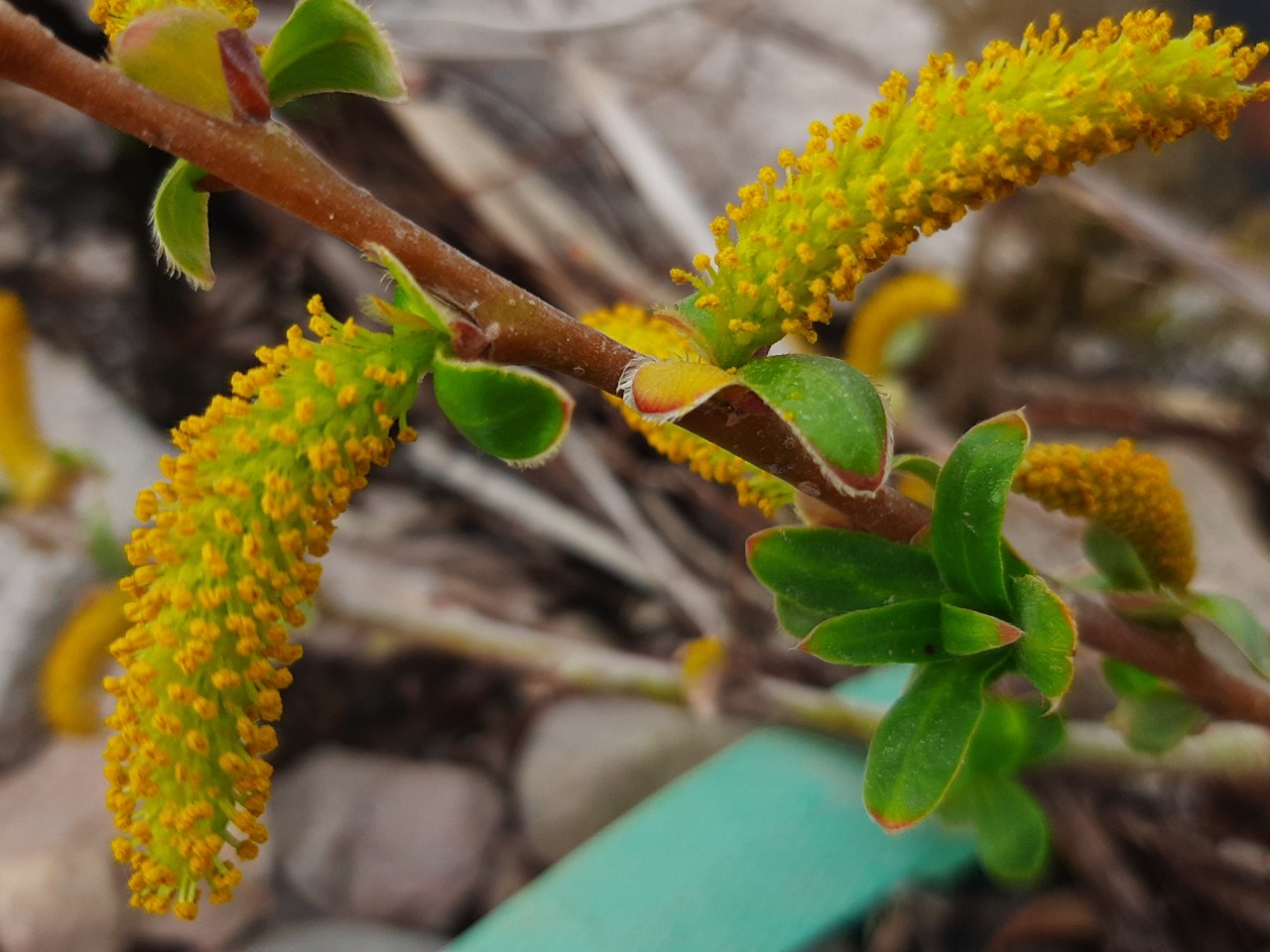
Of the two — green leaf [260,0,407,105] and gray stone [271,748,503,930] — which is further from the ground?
green leaf [260,0,407,105]

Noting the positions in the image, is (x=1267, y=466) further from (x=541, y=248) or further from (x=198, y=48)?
(x=198, y=48)

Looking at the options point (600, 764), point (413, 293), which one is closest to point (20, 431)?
point (600, 764)

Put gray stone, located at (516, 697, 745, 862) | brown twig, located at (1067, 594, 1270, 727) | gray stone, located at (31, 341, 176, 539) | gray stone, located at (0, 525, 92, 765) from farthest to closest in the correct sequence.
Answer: gray stone, located at (31, 341, 176, 539) < gray stone, located at (0, 525, 92, 765) < gray stone, located at (516, 697, 745, 862) < brown twig, located at (1067, 594, 1270, 727)

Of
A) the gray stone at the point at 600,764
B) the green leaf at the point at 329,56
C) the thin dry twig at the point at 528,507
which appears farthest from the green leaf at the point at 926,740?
the thin dry twig at the point at 528,507

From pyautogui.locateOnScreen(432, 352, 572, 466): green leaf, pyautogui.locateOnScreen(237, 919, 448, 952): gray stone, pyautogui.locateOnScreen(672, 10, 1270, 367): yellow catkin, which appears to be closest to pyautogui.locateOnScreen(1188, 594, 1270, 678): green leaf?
pyautogui.locateOnScreen(672, 10, 1270, 367): yellow catkin

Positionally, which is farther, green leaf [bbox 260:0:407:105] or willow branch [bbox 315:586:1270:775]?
willow branch [bbox 315:586:1270:775]

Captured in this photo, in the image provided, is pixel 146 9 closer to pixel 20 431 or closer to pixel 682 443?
pixel 682 443

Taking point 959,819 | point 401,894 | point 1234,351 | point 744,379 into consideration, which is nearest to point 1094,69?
point 744,379

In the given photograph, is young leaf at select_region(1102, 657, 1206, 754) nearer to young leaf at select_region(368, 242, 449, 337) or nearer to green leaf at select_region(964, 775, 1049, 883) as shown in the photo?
green leaf at select_region(964, 775, 1049, 883)
